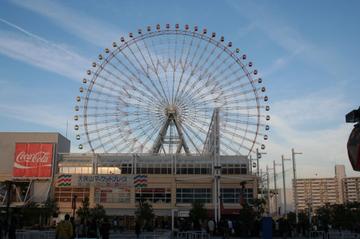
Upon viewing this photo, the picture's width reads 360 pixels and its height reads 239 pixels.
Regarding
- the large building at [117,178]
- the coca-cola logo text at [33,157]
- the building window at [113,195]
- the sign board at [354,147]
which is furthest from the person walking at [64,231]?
the coca-cola logo text at [33,157]

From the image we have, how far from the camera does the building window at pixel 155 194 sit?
229 ft

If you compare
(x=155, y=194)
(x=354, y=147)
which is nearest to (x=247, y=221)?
(x=155, y=194)

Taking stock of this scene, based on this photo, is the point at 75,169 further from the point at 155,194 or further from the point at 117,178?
the point at 155,194

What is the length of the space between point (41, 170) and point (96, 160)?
8598mm

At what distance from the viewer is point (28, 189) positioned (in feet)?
231

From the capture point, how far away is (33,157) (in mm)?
71562

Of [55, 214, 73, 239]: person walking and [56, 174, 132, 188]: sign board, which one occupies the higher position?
[56, 174, 132, 188]: sign board

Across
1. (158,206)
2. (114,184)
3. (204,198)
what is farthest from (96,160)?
(204,198)

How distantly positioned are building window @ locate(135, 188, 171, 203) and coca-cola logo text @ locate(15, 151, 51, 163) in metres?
15.3

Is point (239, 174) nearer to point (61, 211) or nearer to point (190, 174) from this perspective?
point (190, 174)

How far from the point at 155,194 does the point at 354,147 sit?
6657cm

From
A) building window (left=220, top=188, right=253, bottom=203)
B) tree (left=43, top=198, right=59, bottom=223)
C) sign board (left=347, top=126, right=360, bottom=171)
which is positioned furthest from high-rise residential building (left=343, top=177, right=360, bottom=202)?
sign board (left=347, top=126, right=360, bottom=171)

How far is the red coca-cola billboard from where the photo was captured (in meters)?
71.0

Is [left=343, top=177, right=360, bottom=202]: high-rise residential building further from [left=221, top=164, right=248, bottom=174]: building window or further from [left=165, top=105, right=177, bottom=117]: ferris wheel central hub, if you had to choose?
[left=165, top=105, right=177, bottom=117]: ferris wheel central hub
